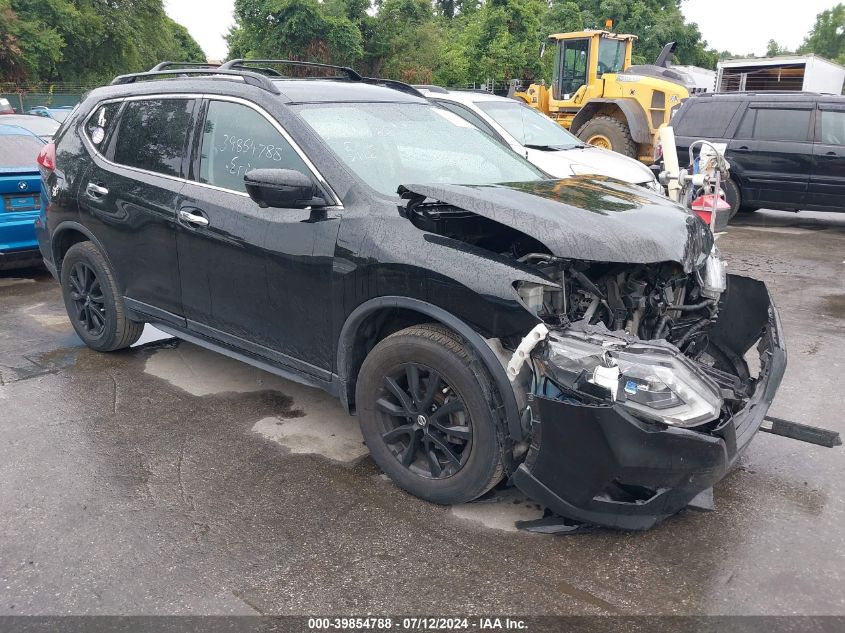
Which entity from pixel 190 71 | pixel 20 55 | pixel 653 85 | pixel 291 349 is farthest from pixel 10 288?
pixel 20 55

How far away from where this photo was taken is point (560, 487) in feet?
9.52

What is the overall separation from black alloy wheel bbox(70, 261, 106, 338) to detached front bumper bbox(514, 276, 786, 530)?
3437 millimetres

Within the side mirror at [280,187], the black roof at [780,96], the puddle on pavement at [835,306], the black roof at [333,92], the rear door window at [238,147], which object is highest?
the black roof at [780,96]

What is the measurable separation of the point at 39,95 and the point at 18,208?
29433mm

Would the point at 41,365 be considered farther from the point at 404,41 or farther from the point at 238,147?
the point at 404,41

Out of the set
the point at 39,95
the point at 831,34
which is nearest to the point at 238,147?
the point at 39,95

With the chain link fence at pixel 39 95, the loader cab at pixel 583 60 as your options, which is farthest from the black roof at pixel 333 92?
the chain link fence at pixel 39 95

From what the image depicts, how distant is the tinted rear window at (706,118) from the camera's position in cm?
1148

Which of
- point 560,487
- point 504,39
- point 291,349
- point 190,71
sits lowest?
point 560,487

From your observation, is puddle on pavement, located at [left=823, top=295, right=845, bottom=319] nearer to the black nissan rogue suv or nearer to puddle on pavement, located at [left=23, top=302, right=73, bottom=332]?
the black nissan rogue suv

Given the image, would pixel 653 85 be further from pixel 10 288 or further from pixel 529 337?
pixel 529 337

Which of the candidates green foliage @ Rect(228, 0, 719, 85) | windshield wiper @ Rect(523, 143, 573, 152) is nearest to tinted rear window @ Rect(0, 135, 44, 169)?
windshield wiper @ Rect(523, 143, 573, 152)

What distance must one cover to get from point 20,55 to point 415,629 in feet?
124

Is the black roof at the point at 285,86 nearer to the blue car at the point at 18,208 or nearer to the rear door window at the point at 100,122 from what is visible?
the rear door window at the point at 100,122
